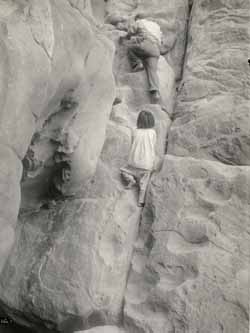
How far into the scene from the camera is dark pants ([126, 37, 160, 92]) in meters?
3.85

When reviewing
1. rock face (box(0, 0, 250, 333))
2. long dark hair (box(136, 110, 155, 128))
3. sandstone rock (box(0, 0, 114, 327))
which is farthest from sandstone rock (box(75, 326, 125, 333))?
long dark hair (box(136, 110, 155, 128))

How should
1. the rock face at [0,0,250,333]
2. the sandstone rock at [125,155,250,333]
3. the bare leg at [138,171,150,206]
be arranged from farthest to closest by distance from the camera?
the bare leg at [138,171,150,206], the sandstone rock at [125,155,250,333], the rock face at [0,0,250,333]

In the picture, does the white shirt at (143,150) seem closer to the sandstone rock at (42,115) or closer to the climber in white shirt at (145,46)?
the sandstone rock at (42,115)

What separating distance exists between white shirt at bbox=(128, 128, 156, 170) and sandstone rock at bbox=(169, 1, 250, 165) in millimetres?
275

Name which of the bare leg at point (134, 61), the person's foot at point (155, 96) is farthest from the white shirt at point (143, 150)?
the bare leg at point (134, 61)

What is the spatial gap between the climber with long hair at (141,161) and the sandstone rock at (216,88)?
0.95 feet

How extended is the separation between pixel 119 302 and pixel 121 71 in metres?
2.49

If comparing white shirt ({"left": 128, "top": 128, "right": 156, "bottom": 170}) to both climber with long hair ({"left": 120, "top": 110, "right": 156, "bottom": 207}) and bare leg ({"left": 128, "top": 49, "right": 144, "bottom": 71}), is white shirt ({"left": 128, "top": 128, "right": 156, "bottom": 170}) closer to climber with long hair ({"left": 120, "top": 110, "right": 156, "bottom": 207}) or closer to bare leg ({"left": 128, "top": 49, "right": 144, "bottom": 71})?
climber with long hair ({"left": 120, "top": 110, "right": 156, "bottom": 207})

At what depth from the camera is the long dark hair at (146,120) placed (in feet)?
11.2

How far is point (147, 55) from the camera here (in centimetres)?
393

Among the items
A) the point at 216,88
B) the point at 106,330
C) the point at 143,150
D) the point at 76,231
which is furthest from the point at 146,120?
the point at 106,330

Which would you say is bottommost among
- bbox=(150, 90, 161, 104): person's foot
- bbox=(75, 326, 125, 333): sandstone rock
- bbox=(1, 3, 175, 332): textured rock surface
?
bbox=(75, 326, 125, 333): sandstone rock

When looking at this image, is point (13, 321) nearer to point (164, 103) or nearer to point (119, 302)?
point (119, 302)

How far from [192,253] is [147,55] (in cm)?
222
